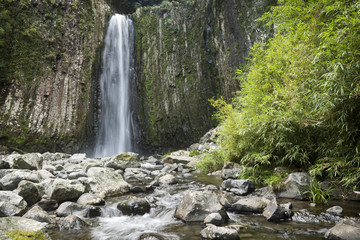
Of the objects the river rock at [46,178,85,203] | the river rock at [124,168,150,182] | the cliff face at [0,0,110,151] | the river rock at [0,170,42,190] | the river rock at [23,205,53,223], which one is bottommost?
the river rock at [124,168,150,182]

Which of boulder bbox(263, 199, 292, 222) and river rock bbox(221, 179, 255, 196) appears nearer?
boulder bbox(263, 199, 292, 222)

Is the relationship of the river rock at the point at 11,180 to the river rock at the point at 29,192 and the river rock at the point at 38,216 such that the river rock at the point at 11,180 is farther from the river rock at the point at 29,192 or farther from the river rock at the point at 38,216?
the river rock at the point at 38,216

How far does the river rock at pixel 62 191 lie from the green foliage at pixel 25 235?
2.19 m

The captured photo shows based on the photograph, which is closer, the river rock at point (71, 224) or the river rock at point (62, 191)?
the river rock at point (71, 224)

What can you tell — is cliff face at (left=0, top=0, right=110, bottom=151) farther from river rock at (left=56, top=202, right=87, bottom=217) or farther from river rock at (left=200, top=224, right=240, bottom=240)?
river rock at (left=200, top=224, right=240, bottom=240)

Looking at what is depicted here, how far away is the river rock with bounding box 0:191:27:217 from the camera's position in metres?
3.29

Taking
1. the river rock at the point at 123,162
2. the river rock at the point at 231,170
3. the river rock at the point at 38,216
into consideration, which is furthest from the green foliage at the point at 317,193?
the river rock at the point at 123,162

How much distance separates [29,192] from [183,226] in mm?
3026

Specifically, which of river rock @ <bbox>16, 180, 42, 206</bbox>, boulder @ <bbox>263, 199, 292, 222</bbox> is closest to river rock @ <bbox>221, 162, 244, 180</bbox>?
boulder @ <bbox>263, 199, 292, 222</bbox>

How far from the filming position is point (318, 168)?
159 inches

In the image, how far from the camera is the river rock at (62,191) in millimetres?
4180

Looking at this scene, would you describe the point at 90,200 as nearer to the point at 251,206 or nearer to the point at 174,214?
the point at 174,214

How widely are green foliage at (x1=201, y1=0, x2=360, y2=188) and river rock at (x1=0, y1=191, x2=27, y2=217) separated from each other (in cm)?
481

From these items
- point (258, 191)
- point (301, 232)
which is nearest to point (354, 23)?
point (301, 232)
